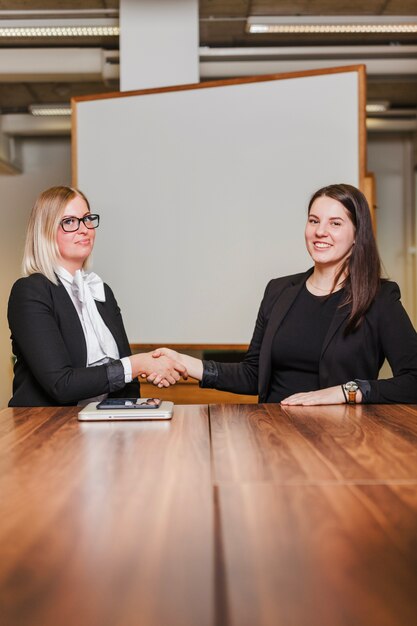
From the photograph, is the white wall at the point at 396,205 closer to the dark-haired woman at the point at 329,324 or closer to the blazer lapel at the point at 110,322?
the dark-haired woman at the point at 329,324

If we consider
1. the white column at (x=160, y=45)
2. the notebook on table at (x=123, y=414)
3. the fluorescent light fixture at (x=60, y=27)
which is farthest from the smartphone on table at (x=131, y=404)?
the fluorescent light fixture at (x=60, y=27)

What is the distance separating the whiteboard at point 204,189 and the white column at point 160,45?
41 centimetres

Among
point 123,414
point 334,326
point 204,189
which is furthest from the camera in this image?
point 204,189

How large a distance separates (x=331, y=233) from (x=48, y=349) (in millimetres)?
1047

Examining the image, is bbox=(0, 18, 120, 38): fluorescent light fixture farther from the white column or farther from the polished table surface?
Answer: the polished table surface

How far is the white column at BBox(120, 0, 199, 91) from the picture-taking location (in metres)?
3.89

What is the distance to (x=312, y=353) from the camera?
209 centimetres

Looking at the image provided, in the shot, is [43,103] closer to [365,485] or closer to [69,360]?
[69,360]

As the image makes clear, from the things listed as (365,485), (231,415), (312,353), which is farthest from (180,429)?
(312,353)

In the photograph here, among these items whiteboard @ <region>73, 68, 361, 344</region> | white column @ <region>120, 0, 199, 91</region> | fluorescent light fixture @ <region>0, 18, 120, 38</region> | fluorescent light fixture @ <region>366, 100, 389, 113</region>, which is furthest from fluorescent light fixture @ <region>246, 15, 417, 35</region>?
fluorescent light fixture @ <region>366, 100, 389, 113</region>

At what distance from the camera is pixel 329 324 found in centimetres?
213

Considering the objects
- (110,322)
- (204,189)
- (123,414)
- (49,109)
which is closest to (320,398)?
(123,414)

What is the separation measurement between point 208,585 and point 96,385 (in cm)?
136

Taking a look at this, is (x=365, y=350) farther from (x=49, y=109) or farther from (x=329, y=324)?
(x=49, y=109)
